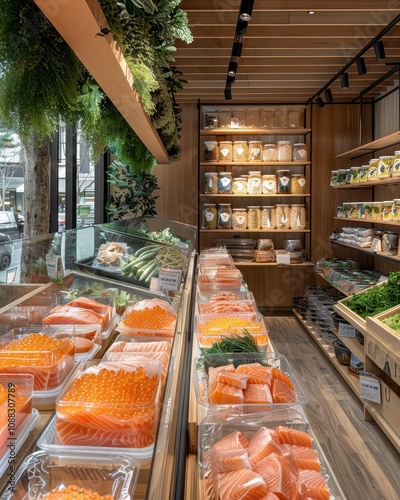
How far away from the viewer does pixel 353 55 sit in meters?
4.77

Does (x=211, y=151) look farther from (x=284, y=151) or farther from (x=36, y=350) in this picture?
(x=36, y=350)

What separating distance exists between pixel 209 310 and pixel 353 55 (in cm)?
337

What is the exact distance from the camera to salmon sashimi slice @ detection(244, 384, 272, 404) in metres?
1.60

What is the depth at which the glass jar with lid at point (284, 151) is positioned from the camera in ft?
21.0

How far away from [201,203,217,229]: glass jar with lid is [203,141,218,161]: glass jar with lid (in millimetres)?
602

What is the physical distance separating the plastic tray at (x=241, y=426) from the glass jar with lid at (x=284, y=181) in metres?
5.04

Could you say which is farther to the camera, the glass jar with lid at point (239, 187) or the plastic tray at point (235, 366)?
the glass jar with lid at point (239, 187)

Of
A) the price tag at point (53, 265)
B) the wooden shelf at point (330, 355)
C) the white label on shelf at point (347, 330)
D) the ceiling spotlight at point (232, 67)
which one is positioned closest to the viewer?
the price tag at point (53, 265)

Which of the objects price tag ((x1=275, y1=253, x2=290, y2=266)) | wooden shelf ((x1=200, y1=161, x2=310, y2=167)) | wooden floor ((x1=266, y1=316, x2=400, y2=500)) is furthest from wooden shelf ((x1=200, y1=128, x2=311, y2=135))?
wooden floor ((x1=266, y1=316, x2=400, y2=500))

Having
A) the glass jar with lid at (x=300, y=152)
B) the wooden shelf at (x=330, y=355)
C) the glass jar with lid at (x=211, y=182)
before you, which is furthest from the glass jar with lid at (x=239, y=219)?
the wooden shelf at (x=330, y=355)

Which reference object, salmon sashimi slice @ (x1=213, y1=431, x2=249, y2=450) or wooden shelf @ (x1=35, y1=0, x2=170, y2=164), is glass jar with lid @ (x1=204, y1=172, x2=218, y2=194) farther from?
salmon sashimi slice @ (x1=213, y1=431, x2=249, y2=450)

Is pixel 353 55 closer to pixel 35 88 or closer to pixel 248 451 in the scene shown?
pixel 35 88

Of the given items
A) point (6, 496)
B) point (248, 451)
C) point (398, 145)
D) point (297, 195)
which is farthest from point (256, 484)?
point (297, 195)

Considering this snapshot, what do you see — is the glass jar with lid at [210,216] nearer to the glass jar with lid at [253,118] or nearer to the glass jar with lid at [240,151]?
the glass jar with lid at [240,151]
